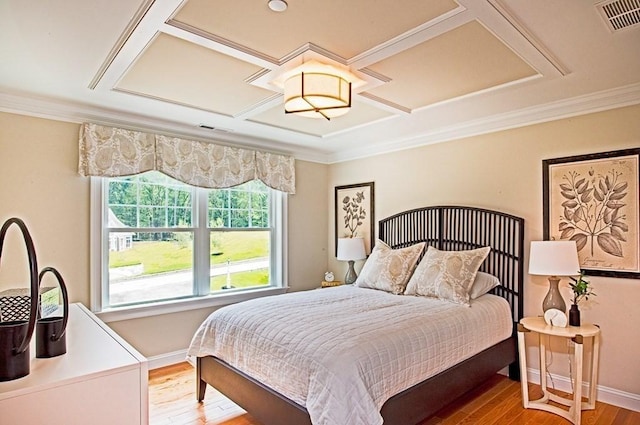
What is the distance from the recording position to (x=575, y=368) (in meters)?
2.64

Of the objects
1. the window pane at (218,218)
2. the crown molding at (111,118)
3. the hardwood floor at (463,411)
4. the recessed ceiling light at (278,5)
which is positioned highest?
the recessed ceiling light at (278,5)

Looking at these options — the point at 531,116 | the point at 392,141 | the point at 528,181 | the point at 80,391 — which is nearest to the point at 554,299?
the point at 528,181

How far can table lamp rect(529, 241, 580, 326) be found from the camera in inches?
111

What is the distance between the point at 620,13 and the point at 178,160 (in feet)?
11.9

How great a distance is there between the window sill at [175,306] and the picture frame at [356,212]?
1.26 metres

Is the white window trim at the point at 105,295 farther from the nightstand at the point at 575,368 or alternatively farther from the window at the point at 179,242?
the nightstand at the point at 575,368

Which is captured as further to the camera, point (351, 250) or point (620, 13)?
point (351, 250)

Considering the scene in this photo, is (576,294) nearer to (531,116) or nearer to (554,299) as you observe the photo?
(554,299)

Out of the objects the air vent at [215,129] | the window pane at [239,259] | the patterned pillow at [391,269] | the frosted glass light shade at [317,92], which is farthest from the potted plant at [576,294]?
the air vent at [215,129]

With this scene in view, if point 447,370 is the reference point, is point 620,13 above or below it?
above

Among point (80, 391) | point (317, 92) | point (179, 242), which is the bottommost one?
point (80, 391)

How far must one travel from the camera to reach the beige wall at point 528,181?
9.55 ft

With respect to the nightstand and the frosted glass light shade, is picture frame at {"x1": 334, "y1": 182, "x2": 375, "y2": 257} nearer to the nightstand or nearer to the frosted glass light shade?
the nightstand

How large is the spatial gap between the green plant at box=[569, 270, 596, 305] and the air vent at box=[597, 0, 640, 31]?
178 centimetres
